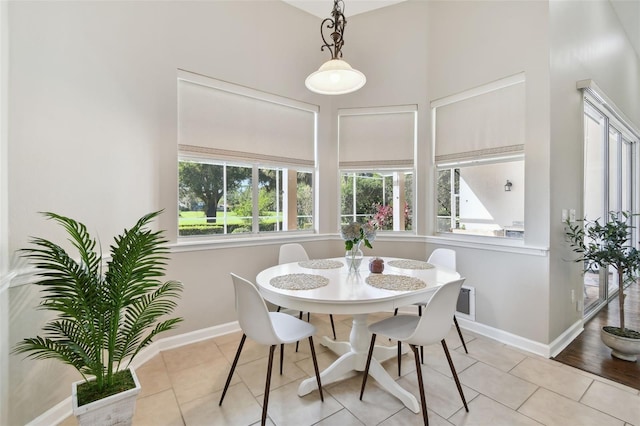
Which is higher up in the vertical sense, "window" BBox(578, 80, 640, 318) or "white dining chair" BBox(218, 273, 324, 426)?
"window" BBox(578, 80, 640, 318)

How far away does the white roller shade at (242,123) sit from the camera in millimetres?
2670

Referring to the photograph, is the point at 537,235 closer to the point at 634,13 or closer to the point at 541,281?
the point at 541,281

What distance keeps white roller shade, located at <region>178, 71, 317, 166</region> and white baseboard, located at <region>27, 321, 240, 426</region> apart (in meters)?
1.70

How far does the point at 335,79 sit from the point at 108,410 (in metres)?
2.35

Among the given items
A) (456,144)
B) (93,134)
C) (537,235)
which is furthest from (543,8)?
(93,134)

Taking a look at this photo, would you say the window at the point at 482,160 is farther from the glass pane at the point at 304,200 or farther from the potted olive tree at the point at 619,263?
the glass pane at the point at 304,200

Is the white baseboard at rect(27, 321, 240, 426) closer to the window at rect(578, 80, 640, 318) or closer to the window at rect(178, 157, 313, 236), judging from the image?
the window at rect(178, 157, 313, 236)

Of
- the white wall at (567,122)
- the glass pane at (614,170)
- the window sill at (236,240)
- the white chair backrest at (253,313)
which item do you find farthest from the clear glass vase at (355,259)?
the glass pane at (614,170)

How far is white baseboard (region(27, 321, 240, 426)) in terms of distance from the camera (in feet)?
5.33

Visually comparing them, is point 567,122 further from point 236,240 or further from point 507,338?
point 236,240

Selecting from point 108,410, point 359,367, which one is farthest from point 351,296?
point 108,410

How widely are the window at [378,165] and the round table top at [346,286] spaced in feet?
3.93

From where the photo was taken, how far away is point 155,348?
7.98 feet

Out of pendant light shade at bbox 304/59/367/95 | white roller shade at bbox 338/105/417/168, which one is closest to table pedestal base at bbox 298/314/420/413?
pendant light shade at bbox 304/59/367/95
